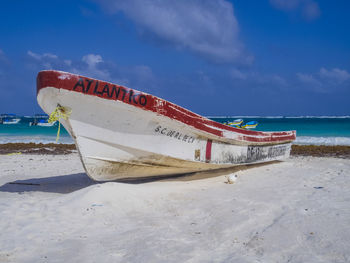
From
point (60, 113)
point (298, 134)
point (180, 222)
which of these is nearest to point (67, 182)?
point (60, 113)

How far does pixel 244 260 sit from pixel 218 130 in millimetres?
3027

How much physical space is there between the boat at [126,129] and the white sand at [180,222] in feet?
1.22

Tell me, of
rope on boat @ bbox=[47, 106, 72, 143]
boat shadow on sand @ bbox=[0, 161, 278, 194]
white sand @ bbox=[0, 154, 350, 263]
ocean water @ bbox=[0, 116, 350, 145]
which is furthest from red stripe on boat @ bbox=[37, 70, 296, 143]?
ocean water @ bbox=[0, 116, 350, 145]

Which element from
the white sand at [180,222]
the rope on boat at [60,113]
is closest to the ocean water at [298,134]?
the white sand at [180,222]

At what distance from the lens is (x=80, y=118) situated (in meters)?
3.88

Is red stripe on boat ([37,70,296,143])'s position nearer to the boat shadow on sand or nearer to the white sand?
the white sand

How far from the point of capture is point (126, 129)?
415 centimetres

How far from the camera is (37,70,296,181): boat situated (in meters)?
3.71

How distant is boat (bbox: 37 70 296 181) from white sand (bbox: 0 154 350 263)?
0.37m

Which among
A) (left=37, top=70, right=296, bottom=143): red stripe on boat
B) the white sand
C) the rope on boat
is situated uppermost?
(left=37, top=70, right=296, bottom=143): red stripe on boat

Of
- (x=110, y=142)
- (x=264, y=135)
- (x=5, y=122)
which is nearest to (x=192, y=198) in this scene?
(x=110, y=142)

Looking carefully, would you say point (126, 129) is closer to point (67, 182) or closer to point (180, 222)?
point (180, 222)

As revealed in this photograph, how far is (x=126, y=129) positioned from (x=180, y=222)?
1.65 metres

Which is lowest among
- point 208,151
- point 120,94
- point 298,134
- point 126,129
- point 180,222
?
point 180,222
